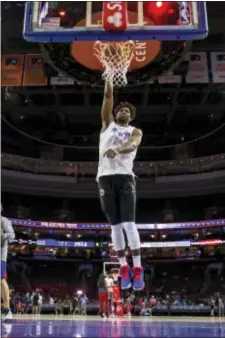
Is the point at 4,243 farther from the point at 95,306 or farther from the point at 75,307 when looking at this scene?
the point at 95,306

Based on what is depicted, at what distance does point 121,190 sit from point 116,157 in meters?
0.44

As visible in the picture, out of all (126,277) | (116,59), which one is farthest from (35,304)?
(126,277)

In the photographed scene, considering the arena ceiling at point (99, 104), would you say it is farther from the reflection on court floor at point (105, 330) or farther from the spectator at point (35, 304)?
the reflection on court floor at point (105, 330)

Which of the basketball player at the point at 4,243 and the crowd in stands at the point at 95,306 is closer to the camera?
the basketball player at the point at 4,243

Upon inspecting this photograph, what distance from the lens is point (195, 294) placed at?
35.8 m

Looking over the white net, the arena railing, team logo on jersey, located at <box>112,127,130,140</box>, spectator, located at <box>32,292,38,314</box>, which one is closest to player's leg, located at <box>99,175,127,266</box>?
team logo on jersey, located at <box>112,127,130,140</box>

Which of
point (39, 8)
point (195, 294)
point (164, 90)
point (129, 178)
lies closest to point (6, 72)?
point (164, 90)

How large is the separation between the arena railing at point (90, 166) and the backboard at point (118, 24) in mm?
28026

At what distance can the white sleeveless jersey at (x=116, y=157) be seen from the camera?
20.4 ft

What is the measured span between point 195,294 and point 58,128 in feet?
56.6

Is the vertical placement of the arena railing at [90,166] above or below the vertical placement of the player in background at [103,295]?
above

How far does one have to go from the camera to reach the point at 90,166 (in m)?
37.6

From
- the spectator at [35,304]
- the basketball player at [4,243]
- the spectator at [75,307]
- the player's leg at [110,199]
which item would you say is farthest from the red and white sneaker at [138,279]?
the spectator at [75,307]

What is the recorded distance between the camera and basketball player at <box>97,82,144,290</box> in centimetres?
610
